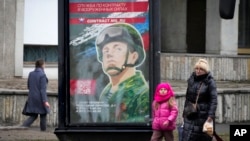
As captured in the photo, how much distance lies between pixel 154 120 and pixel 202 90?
1.42 m

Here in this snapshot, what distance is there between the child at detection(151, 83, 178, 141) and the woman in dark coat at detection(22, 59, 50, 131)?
4.39 meters

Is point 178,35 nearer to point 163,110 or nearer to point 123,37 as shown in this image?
point 163,110

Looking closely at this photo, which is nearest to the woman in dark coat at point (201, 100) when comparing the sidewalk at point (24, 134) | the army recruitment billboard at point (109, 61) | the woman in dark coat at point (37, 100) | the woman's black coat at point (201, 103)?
the woman's black coat at point (201, 103)

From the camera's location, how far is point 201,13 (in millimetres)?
→ 28609

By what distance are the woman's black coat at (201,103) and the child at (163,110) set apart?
1.03 m

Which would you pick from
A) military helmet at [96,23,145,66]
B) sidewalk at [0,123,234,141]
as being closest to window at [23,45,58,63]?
sidewalk at [0,123,234,141]

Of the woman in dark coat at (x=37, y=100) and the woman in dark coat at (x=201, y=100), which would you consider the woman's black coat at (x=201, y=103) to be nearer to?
the woman in dark coat at (x=201, y=100)

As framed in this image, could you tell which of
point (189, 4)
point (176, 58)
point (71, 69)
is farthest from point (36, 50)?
point (71, 69)

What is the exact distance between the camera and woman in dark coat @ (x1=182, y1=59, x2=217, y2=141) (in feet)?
31.1

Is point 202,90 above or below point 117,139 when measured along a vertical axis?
above

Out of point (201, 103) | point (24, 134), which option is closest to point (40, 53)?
point (24, 134)

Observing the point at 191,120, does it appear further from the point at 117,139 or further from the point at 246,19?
the point at 246,19

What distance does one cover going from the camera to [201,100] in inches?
374

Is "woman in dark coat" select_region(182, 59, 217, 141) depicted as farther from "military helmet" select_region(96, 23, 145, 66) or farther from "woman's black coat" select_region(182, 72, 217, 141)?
"military helmet" select_region(96, 23, 145, 66)
